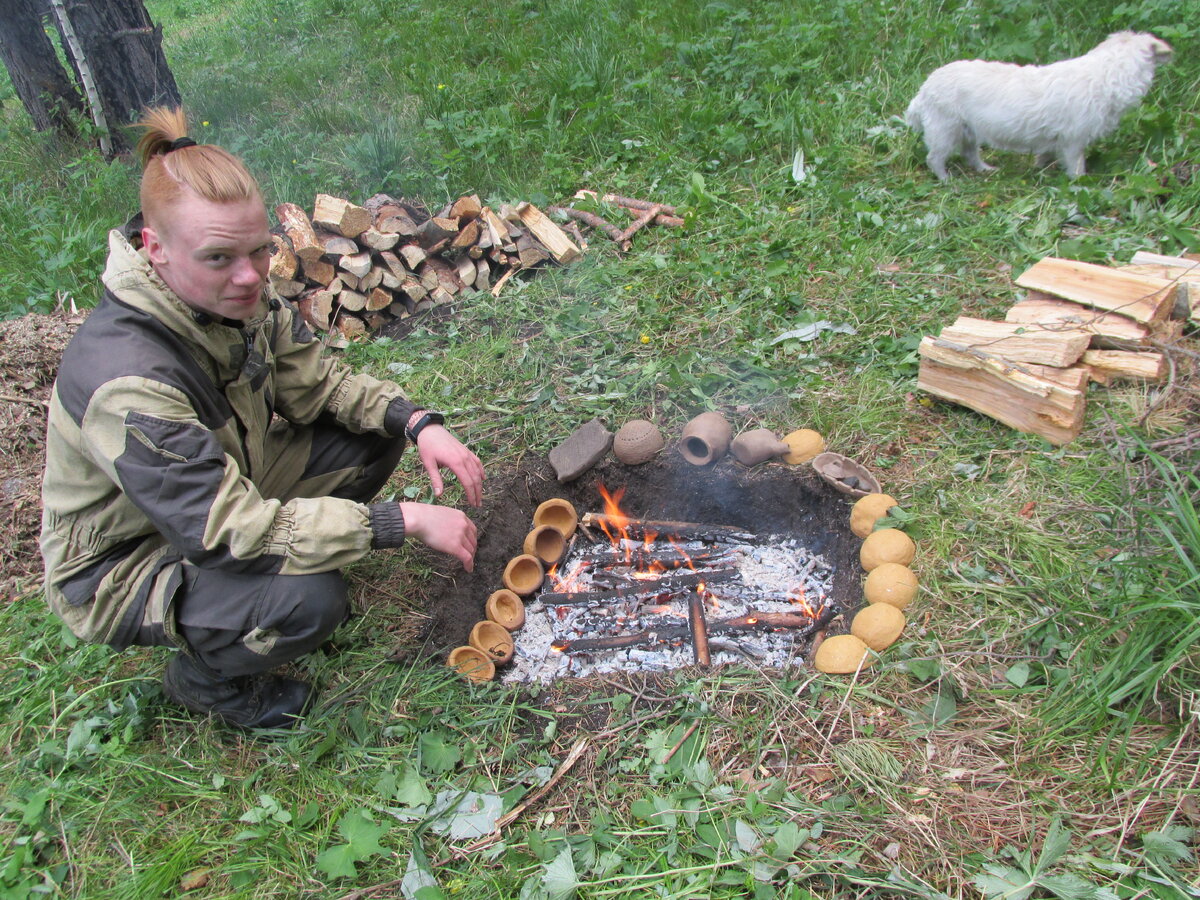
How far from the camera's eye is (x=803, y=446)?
330 centimetres

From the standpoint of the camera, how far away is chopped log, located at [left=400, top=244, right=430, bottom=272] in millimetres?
4816

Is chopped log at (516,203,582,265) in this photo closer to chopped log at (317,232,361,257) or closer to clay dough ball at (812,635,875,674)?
chopped log at (317,232,361,257)

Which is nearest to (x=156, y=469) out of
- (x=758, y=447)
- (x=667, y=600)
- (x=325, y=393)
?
(x=325, y=393)

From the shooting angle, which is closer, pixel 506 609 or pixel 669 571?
pixel 506 609

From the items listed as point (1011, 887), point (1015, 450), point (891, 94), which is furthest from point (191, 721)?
point (891, 94)

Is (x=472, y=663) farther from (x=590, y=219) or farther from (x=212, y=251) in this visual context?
(x=590, y=219)

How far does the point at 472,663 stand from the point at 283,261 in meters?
2.96

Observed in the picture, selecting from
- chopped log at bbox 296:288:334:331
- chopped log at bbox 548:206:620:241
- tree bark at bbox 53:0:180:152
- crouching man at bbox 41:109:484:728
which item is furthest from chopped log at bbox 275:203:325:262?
tree bark at bbox 53:0:180:152

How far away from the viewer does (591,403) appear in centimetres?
384

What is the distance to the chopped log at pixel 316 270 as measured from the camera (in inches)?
183

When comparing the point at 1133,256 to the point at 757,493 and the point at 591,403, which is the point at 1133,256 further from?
the point at 591,403

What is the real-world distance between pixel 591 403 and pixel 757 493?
0.98m

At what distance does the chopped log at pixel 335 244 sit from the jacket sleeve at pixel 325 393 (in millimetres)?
1891

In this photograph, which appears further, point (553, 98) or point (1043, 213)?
point (553, 98)
